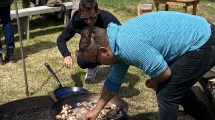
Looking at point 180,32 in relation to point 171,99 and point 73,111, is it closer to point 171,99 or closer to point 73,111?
point 171,99

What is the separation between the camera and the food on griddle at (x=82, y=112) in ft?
10.3

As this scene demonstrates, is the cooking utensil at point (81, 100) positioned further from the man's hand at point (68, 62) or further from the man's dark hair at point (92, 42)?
the man's dark hair at point (92, 42)

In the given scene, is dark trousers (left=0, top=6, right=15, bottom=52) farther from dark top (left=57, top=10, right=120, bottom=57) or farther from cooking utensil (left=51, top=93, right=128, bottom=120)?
cooking utensil (left=51, top=93, right=128, bottom=120)

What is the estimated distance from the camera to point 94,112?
278cm

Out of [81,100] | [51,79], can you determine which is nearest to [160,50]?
[81,100]

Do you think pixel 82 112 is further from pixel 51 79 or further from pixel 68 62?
pixel 51 79

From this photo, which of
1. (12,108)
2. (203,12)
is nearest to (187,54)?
(12,108)

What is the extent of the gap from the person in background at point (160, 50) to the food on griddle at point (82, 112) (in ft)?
1.18

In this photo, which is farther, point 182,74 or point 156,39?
point 182,74

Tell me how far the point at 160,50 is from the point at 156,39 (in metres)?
0.09

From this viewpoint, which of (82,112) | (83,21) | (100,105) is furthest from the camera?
(83,21)

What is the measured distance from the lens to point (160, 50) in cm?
247

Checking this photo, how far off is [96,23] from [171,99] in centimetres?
169

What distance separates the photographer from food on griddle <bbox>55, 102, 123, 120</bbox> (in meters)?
3.13
